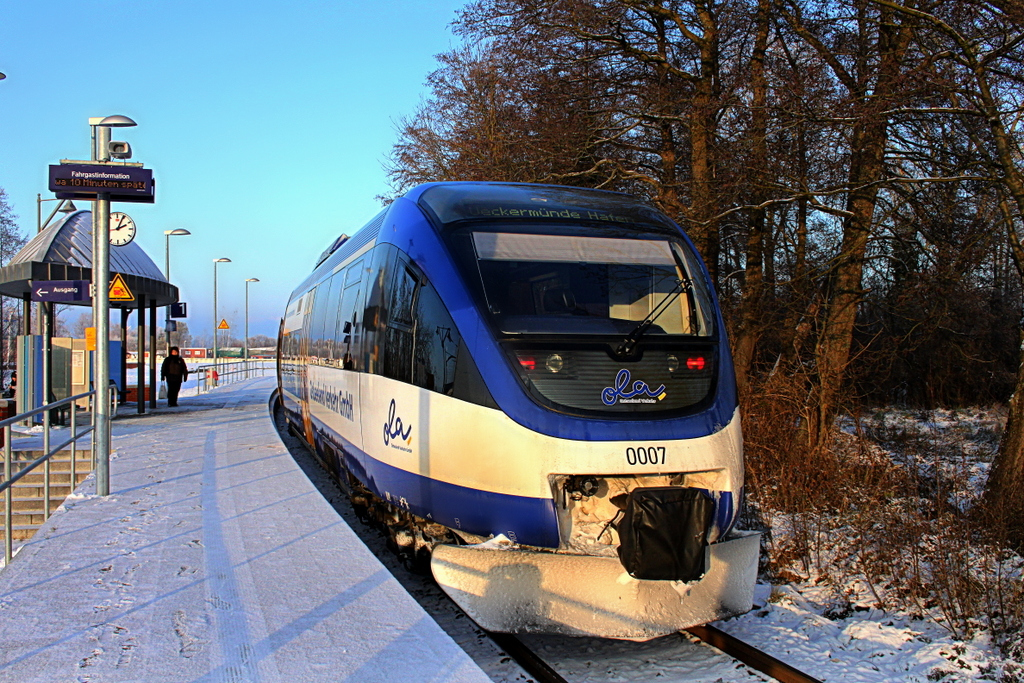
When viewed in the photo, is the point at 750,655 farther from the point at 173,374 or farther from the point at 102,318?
the point at 173,374

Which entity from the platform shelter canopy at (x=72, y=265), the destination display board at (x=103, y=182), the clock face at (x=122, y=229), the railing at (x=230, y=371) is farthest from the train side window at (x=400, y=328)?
the railing at (x=230, y=371)

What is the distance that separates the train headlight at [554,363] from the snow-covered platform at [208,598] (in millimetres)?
1776

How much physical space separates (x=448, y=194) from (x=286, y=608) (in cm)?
348

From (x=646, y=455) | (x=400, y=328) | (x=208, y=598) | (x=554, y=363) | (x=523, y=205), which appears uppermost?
(x=523, y=205)

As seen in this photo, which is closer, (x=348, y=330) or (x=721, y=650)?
(x=721, y=650)

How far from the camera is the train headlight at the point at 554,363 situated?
18.3 ft

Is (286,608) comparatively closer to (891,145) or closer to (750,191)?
(750,191)

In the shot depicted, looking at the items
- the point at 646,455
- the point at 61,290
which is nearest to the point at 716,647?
the point at 646,455

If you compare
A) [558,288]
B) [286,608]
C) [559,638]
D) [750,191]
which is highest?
[750,191]

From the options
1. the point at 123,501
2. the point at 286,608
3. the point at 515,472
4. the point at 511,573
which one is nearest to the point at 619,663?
the point at 511,573

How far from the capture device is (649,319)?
6102 mm

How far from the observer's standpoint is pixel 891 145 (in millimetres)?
11023

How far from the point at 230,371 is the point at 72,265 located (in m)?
23.9

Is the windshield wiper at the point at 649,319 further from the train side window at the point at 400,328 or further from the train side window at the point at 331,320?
the train side window at the point at 331,320
